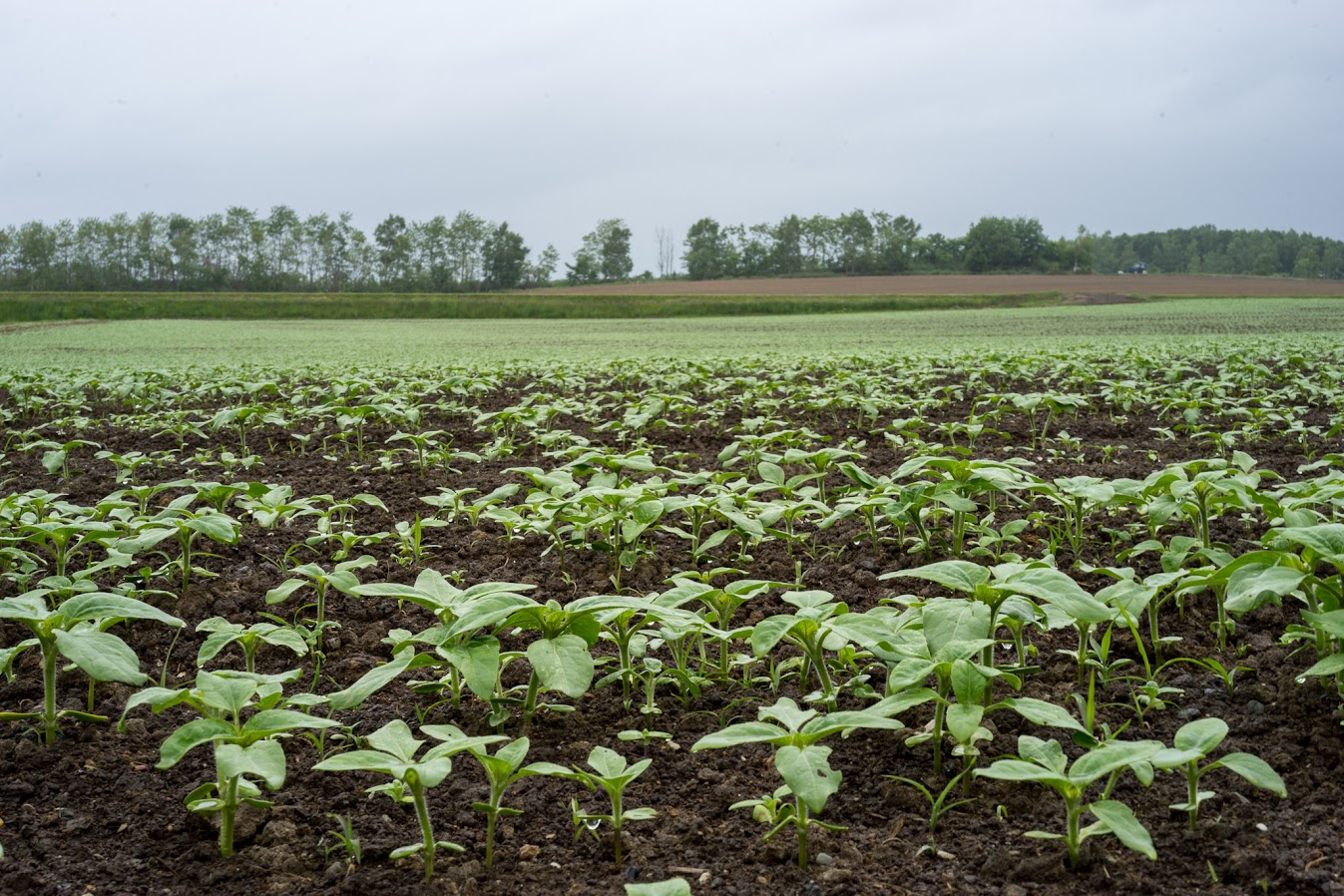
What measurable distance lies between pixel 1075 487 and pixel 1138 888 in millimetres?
1527

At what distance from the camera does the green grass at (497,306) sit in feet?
131

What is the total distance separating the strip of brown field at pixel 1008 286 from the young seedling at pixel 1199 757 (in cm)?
4598

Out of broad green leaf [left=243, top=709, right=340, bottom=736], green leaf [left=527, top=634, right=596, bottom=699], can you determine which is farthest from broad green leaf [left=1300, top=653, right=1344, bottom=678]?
broad green leaf [left=243, top=709, right=340, bottom=736]

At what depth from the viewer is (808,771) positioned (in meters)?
1.37

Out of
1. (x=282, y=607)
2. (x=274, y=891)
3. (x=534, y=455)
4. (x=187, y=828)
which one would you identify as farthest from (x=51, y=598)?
(x=534, y=455)

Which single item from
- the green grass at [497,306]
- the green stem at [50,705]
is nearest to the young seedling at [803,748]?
the green stem at [50,705]

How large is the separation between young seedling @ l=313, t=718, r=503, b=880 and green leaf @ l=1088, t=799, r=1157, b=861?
99 cm

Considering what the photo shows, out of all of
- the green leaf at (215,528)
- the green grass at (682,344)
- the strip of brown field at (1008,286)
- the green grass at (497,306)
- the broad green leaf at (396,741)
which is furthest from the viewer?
the strip of brown field at (1008,286)

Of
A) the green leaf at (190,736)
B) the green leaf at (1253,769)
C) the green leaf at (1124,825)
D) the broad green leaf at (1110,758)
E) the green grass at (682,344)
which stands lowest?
the green leaf at (1124,825)

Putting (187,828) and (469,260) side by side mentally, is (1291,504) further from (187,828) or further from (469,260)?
(469,260)

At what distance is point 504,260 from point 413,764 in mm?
80148

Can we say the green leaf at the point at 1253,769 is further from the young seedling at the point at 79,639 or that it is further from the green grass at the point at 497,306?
the green grass at the point at 497,306

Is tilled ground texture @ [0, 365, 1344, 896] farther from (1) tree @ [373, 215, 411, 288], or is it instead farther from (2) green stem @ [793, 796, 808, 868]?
(1) tree @ [373, 215, 411, 288]

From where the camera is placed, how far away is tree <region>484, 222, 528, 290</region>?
77438 millimetres
